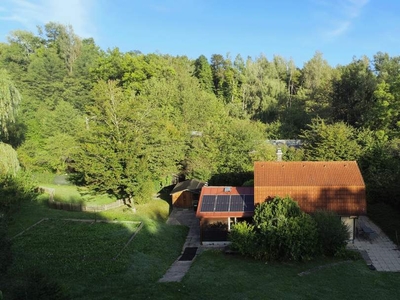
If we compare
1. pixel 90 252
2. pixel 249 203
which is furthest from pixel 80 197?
pixel 249 203

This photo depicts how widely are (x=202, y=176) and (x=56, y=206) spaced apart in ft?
40.0

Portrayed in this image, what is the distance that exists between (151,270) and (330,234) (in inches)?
366

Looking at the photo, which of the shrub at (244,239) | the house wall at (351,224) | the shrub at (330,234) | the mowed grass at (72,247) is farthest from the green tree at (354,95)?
the mowed grass at (72,247)

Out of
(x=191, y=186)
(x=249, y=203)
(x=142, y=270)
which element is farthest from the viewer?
(x=191, y=186)

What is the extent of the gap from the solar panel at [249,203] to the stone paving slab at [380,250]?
19.9ft

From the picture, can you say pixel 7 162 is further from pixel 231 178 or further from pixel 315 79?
pixel 315 79

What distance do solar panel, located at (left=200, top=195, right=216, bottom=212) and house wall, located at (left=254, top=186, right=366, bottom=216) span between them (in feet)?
8.94

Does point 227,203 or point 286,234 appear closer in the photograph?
point 286,234

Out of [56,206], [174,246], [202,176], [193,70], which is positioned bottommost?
[174,246]

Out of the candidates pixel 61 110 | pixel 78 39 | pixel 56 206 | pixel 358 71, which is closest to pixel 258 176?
pixel 56 206

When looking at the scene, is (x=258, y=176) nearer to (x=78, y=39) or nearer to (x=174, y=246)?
(x=174, y=246)

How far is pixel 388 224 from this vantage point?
21406 mm

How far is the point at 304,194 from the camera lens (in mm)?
19688

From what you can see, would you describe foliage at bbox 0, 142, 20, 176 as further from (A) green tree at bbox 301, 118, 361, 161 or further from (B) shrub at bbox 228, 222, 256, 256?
(A) green tree at bbox 301, 118, 361, 161
